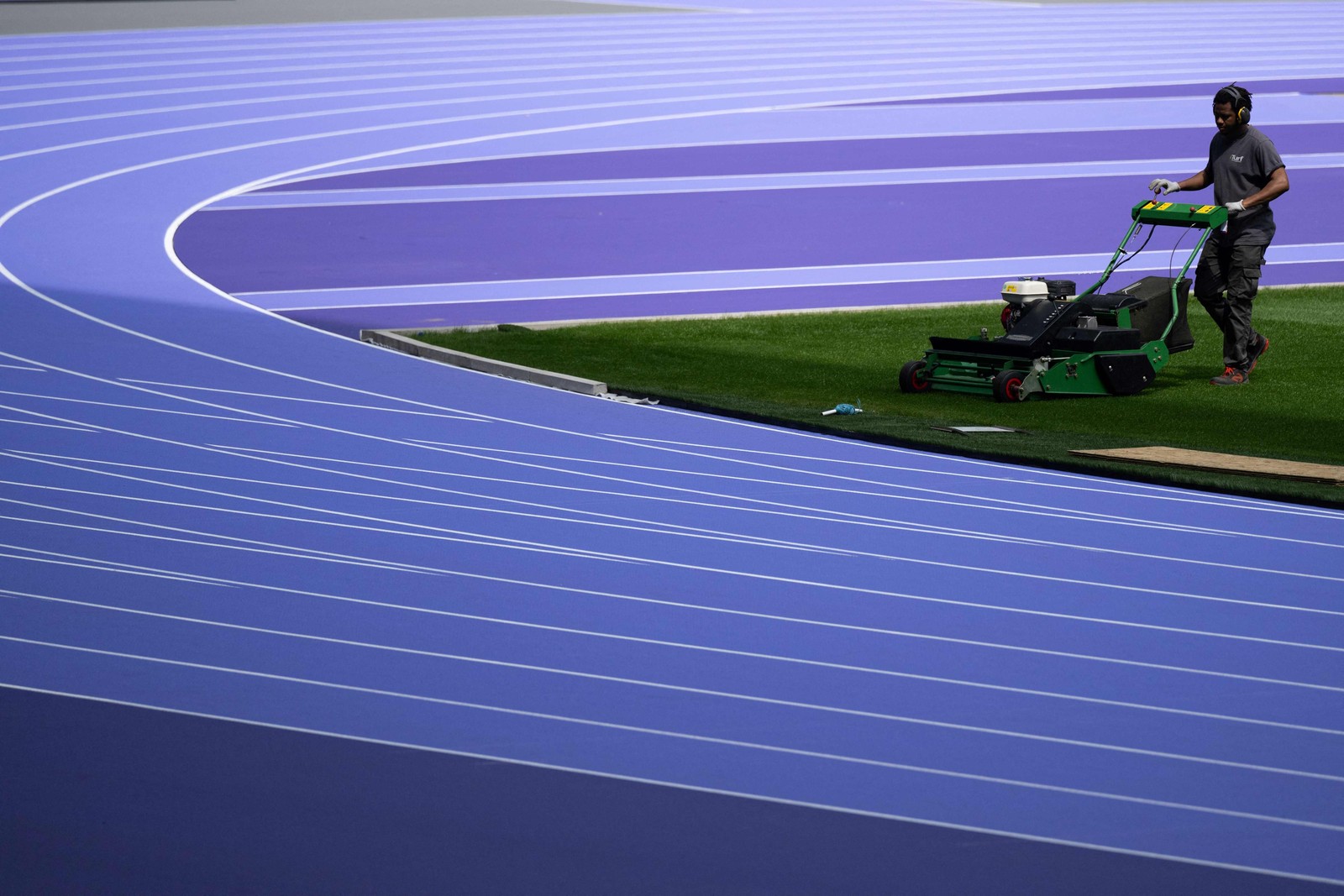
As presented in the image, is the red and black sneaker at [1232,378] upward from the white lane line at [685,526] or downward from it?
downward

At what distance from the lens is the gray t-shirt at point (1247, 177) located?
11.0 meters

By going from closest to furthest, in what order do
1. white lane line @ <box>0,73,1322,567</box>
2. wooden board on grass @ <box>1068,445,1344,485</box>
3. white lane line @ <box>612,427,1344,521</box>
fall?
white lane line @ <box>612,427,1344,521</box>
wooden board on grass @ <box>1068,445,1344,485</box>
white lane line @ <box>0,73,1322,567</box>

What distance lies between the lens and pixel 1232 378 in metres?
11.2

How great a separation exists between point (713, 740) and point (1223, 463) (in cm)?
421

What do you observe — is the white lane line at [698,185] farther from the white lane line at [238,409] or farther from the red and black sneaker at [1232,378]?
the red and black sneaker at [1232,378]

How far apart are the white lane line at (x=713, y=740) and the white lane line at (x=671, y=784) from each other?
32 centimetres

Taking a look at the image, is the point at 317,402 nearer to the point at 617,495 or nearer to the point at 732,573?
the point at 617,495

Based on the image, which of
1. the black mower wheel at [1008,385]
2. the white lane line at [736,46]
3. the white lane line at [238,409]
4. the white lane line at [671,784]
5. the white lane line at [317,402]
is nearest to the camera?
the white lane line at [671,784]

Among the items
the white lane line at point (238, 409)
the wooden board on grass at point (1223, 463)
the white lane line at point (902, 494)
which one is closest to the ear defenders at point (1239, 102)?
the wooden board on grass at point (1223, 463)

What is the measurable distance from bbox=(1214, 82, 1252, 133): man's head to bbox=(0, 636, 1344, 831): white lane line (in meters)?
6.52

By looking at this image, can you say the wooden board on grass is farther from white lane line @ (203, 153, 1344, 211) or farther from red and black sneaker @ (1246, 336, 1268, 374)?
white lane line @ (203, 153, 1344, 211)

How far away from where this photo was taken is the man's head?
11008mm

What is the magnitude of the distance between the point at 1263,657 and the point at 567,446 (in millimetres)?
3916

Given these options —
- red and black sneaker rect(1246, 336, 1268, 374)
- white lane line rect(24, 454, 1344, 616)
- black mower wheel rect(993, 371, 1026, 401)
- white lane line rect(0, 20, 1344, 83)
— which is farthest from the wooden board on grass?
white lane line rect(0, 20, 1344, 83)
